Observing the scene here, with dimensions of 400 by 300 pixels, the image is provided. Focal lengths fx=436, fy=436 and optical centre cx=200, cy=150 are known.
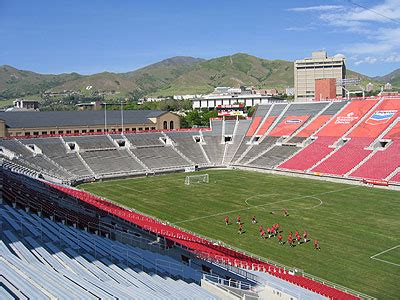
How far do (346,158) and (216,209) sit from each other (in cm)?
2499

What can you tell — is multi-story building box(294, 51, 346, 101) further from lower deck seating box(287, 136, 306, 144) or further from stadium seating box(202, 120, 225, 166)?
lower deck seating box(287, 136, 306, 144)

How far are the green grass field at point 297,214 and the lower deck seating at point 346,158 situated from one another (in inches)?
146

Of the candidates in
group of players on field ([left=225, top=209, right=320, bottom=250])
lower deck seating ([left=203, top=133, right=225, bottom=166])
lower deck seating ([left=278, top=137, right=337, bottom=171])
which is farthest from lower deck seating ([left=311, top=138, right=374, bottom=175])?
group of players on field ([left=225, top=209, right=320, bottom=250])

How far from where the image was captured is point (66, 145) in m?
65.2

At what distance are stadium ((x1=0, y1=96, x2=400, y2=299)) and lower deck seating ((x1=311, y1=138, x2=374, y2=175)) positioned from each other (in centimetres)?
16

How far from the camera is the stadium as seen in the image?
1512 centimetres

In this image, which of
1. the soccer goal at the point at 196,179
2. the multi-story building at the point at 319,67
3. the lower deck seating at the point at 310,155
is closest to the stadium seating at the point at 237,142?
the lower deck seating at the point at 310,155

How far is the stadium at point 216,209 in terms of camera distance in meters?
15.1

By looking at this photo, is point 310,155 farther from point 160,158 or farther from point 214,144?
point 160,158

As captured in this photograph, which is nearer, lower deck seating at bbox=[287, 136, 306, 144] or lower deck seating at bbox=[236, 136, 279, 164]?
lower deck seating at bbox=[287, 136, 306, 144]

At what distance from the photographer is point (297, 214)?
128ft

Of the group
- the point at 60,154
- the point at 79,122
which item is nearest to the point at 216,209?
the point at 60,154

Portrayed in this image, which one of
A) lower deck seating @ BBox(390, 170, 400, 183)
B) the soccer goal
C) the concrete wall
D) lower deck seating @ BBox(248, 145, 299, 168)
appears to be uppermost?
the concrete wall

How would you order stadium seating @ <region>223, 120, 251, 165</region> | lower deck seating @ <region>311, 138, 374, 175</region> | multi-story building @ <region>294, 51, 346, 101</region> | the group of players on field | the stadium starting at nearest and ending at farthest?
the stadium
the group of players on field
lower deck seating @ <region>311, 138, 374, 175</region>
stadium seating @ <region>223, 120, 251, 165</region>
multi-story building @ <region>294, 51, 346, 101</region>
